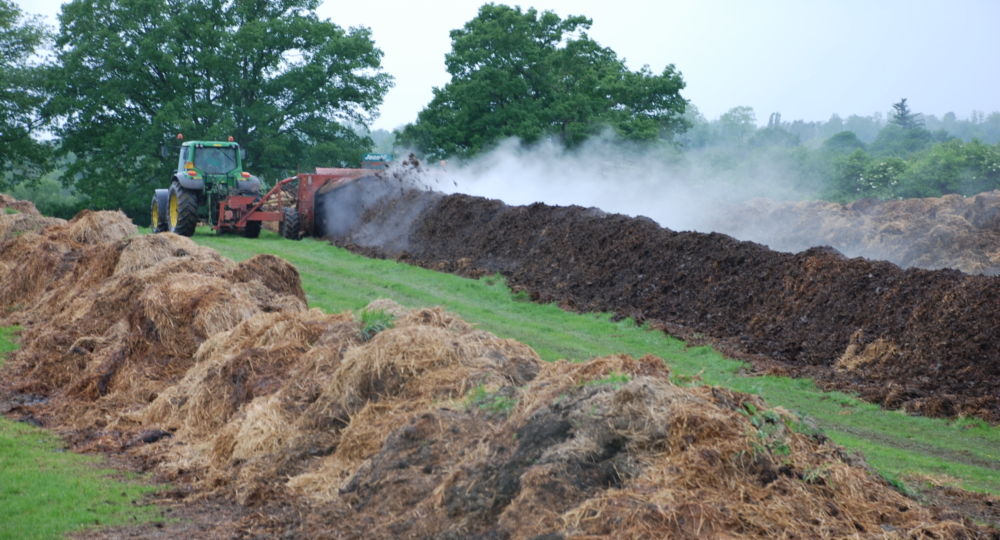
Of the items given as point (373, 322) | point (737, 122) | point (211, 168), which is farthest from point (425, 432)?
point (737, 122)

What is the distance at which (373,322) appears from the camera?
8.59m

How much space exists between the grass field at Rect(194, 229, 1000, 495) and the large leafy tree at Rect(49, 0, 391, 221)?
16145 mm

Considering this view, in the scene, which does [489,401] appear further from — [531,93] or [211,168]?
[531,93]

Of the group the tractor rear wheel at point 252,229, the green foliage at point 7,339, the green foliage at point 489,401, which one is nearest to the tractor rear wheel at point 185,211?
the tractor rear wheel at point 252,229

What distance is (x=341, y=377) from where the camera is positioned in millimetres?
7621

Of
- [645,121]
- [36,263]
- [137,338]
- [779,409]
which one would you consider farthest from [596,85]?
[779,409]

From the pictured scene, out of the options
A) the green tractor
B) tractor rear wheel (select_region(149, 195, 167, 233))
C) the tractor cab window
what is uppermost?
the tractor cab window

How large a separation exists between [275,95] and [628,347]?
31.0 m

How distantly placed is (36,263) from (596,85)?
31166mm

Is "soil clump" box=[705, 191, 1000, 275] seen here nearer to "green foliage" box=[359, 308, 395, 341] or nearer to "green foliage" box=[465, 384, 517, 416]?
"green foliage" box=[359, 308, 395, 341]

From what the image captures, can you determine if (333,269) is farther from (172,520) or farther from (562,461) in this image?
(562,461)

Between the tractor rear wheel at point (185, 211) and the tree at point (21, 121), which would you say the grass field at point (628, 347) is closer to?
the tractor rear wheel at point (185, 211)

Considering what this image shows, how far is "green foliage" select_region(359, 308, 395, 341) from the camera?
8445 mm

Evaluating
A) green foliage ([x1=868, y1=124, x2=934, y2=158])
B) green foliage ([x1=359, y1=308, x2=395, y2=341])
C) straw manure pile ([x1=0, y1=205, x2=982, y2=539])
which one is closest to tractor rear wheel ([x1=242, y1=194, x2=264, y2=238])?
straw manure pile ([x1=0, y1=205, x2=982, y2=539])
